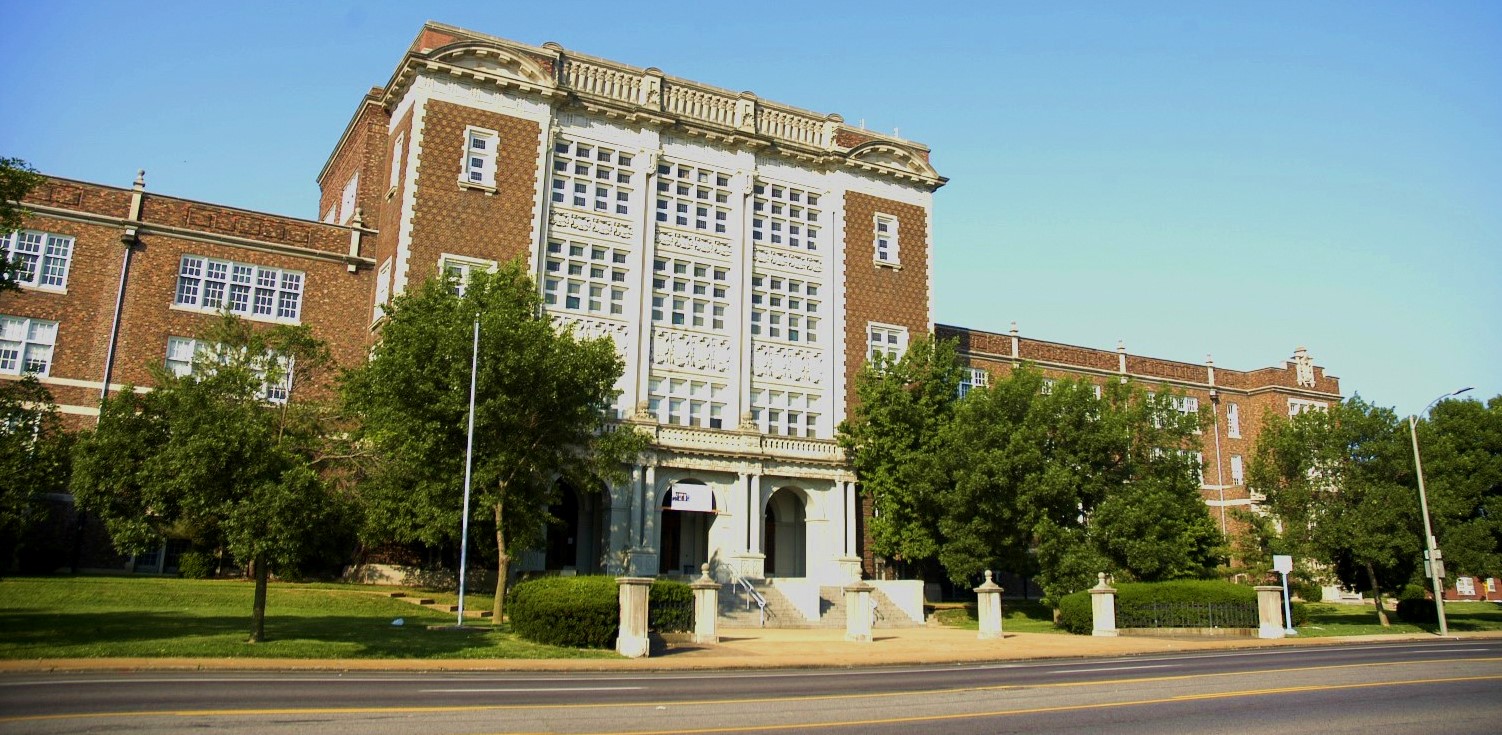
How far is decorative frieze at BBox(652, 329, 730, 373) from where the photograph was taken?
46.1 meters

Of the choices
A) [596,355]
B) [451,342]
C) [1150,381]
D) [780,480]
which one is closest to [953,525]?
[780,480]

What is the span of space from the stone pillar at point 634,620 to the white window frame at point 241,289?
24360mm

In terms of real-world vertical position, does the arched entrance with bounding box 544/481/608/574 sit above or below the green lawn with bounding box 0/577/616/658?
above

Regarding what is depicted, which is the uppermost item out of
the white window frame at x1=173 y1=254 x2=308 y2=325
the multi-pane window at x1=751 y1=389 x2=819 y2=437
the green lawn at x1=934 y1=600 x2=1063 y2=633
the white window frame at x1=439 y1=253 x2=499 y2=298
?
the white window frame at x1=439 y1=253 x2=499 y2=298


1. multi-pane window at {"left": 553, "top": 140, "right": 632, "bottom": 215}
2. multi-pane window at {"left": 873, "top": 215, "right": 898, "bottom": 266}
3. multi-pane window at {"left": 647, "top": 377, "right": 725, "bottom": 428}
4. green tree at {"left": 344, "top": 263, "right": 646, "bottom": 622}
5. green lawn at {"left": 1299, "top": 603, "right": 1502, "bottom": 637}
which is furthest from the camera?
multi-pane window at {"left": 873, "top": 215, "right": 898, "bottom": 266}

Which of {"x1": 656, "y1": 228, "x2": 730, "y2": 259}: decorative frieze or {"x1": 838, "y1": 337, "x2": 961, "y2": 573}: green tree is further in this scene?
{"x1": 656, "y1": 228, "x2": 730, "y2": 259}: decorative frieze

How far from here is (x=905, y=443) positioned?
45.3 meters

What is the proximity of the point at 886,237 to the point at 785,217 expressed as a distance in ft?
18.7

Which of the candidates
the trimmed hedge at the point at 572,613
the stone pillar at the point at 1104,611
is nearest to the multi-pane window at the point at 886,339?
the stone pillar at the point at 1104,611

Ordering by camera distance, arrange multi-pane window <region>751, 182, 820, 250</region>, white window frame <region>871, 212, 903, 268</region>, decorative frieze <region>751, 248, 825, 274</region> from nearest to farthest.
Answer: decorative frieze <region>751, 248, 825, 274</region> → multi-pane window <region>751, 182, 820, 250</region> → white window frame <region>871, 212, 903, 268</region>

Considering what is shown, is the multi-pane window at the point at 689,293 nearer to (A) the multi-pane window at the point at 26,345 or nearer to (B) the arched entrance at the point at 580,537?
(B) the arched entrance at the point at 580,537

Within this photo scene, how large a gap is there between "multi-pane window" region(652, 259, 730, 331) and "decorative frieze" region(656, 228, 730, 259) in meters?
0.61

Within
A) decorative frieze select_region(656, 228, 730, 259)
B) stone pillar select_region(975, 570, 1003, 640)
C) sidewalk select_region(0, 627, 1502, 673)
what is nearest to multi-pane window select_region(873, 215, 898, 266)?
decorative frieze select_region(656, 228, 730, 259)

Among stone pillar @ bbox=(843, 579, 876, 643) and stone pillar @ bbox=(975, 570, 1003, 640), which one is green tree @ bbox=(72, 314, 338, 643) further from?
stone pillar @ bbox=(975, 570, 1003, 640)
